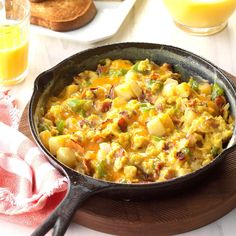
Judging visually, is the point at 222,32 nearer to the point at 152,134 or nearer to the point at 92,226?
the point at 152,134

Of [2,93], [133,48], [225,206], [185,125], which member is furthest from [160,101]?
[2,93]

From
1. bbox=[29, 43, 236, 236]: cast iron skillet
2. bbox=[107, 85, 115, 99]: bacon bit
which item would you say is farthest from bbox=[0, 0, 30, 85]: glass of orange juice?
bbox=[107, 85, 115, 99]: bacon bit

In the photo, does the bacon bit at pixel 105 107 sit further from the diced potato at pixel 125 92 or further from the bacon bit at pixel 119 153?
the bacon bit at pixel 119 153

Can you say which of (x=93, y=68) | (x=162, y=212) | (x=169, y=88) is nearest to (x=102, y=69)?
(x=93, y=68)

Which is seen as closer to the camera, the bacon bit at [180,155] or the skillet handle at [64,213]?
the skillet handle at [64,213]

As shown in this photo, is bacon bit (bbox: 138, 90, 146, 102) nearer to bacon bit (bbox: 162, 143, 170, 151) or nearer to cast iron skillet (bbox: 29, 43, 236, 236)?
cast iron skillet (bbox: 29, 43, 236, 236)

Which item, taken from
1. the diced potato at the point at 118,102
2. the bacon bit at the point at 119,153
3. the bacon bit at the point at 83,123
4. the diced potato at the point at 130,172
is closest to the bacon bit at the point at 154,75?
the diced potato at the point at 118,102

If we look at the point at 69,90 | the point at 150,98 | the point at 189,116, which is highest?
the point at 189,116

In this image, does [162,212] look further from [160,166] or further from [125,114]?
[125,114]
